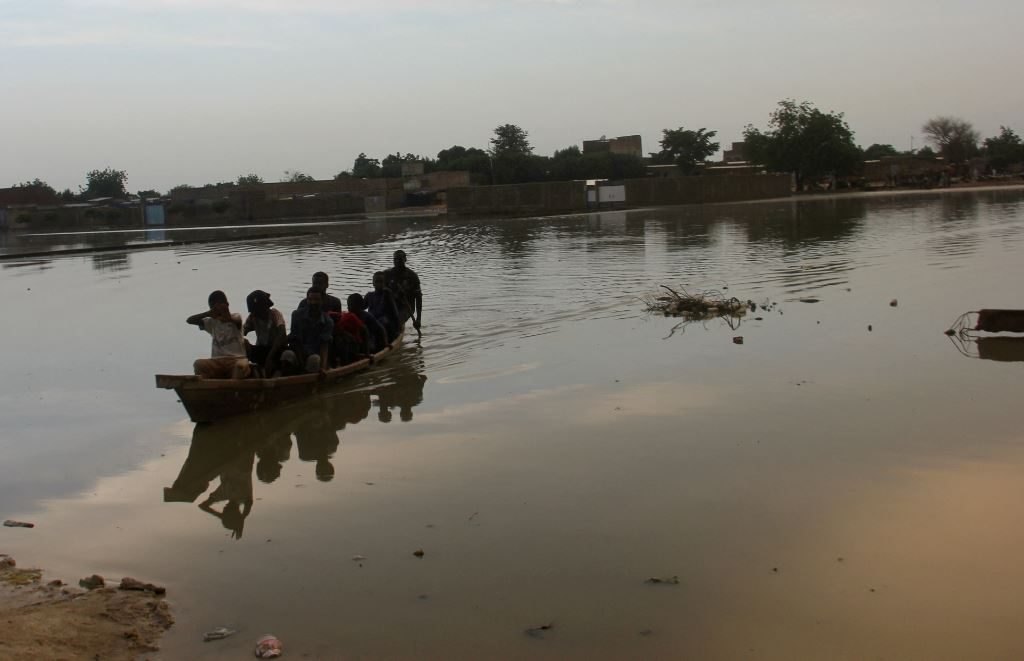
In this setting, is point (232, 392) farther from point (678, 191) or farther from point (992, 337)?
point (678, 191)

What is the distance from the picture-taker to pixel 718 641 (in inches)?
217

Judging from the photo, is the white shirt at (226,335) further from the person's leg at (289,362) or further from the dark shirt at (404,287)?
the dark shirt at (404,287)

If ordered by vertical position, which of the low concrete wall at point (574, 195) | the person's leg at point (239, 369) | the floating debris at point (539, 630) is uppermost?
the low concrete wall at point (574, 195)

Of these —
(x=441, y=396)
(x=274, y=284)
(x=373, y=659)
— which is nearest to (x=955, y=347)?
(x=441, y=396)

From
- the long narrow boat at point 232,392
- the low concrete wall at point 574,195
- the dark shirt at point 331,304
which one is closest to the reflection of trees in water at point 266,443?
the long narrow boat at point 232,392

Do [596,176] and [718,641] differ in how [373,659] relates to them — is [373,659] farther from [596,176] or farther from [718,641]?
[596,176]

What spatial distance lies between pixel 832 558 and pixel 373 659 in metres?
2.92

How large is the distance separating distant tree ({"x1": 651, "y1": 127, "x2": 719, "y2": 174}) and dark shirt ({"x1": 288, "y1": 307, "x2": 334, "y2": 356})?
75.2 metres

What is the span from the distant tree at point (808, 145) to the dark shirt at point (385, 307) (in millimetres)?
64298

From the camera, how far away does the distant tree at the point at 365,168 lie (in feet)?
323

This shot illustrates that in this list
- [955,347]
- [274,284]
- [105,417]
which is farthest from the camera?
[274,284]

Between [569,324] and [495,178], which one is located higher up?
[495,178]

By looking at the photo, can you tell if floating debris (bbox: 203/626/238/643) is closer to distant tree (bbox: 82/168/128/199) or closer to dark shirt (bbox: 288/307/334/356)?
dark shirt (bbox: 288/307/334/356)

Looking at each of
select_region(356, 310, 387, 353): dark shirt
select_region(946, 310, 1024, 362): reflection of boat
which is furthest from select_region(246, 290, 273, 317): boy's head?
select_region(946, 310, 1024, 362): reflection of boat
